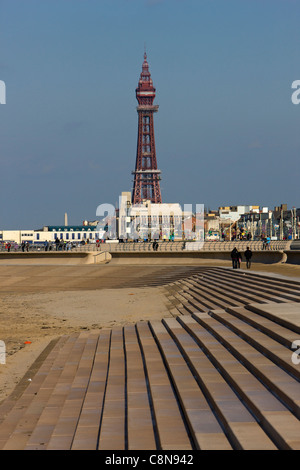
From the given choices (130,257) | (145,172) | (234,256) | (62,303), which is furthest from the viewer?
(145,172)

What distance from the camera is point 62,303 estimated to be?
2497 centimetres

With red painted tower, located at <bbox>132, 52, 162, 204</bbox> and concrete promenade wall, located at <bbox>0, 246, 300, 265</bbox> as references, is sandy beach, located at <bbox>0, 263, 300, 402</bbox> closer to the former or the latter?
concrete promenade wall, located at <bbox>0, 246, 300, 265</bbox>

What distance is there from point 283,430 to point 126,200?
18659cm

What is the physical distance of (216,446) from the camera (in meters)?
6.36

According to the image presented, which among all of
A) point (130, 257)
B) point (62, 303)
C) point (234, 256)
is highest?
point (234, 256)

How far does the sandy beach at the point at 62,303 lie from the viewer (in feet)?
51.1

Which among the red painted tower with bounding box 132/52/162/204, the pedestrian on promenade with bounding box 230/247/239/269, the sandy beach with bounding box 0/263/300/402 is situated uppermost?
the red painted tower with bounding box 132/52/162/204

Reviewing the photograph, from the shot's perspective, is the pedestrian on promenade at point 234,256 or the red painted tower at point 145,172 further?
Result: the red painted tower at point 145,172

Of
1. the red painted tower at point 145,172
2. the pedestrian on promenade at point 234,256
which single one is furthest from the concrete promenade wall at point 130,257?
the red painted tower at point 145,172

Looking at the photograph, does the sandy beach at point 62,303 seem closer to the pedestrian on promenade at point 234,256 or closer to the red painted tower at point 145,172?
the pedestrian on promenade at point 234,256

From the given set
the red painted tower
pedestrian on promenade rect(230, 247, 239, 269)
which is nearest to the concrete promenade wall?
pedestrian on promenade rect(230, 247, 239, 269)

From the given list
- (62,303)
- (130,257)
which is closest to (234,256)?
(62,303)

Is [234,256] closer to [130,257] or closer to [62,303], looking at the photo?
[62,303]

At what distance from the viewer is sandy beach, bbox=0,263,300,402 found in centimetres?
1558
